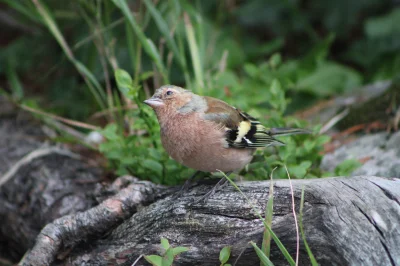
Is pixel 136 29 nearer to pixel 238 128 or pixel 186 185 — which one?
pixel 238 128

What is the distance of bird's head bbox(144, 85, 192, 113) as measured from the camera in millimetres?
3391

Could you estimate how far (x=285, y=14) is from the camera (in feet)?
21.6

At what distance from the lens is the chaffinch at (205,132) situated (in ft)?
10.6

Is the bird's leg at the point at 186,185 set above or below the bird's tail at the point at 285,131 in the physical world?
below

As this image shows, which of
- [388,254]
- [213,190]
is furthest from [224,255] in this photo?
[388,254]

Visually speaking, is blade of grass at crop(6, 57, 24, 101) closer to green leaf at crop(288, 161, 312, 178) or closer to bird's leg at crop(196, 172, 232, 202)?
bird's leg at crop(196, 172, 232, 202)

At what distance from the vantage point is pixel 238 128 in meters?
3.48

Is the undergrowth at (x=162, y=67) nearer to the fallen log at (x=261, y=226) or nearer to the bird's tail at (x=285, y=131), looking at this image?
the bird's tail at (x=285, y=131)

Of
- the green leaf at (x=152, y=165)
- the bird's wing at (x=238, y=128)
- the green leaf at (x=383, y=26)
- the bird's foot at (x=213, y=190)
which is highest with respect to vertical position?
the green leaf at (x=383, y=26)

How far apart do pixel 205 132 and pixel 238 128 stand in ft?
0.99

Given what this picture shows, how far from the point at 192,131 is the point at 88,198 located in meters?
1.01

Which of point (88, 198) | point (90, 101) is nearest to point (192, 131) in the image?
point (88, 198)

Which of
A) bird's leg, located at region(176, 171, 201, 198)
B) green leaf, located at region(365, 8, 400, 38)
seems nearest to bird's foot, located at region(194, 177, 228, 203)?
bird's leg, located at region(176, 171, 201, 198)

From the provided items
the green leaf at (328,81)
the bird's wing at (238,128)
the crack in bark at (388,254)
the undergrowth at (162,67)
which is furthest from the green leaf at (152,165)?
the green leaf at (328,81)
